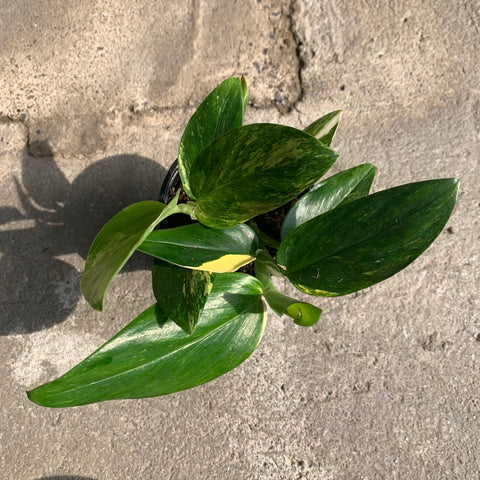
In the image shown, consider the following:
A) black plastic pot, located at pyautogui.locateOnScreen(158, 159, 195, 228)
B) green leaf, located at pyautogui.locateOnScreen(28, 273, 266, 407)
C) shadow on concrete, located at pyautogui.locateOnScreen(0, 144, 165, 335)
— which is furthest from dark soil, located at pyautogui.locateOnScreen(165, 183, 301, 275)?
shadow on concrete, located at pyautogui.locateOnScreen(0, 144, 165, 335)

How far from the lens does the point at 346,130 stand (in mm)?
1176

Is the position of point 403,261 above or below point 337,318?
above

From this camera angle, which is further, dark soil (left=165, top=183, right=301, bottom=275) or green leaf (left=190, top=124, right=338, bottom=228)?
dark soil (left=165, top=183, right=301, bottom=275)

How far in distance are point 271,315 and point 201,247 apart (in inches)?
17.4

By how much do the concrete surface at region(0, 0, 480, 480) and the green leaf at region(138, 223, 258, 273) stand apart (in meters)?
0.41

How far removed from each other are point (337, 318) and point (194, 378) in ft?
1.68

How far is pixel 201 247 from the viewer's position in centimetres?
71

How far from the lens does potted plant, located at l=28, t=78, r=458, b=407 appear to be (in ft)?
1.92

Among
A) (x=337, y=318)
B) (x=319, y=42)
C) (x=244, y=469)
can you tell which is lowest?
(x=244, y=469)

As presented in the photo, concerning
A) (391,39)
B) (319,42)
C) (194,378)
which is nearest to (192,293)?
(194,378)

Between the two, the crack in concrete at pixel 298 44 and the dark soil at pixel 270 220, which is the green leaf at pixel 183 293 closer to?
the dark soil at pixel 270 220

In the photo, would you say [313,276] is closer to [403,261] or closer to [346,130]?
[403,261]

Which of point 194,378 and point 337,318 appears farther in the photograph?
point 337,318

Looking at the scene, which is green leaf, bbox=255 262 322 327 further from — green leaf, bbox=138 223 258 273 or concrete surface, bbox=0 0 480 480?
concrete surface, bbox=0 0 480 480
